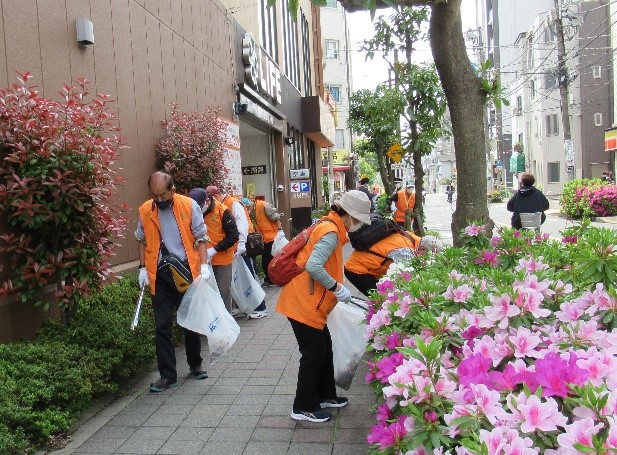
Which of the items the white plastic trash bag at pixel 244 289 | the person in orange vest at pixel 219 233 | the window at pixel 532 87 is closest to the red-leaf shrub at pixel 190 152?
the white plastic trash bag at pixel 244 289

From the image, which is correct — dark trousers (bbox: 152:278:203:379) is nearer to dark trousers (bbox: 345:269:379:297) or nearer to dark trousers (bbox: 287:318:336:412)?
dark trousers (bbox: 287:318:336:412)

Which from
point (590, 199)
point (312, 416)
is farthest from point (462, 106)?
point (590, 199)

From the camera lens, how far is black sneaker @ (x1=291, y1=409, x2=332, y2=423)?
4621mm

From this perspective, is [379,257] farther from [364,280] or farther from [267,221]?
[267,221]

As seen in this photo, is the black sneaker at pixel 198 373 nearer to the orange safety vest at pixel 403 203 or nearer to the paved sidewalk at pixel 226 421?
the paved sidewalk at pixel 226 421

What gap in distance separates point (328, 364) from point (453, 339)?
2.13 meters

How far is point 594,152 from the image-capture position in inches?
1736

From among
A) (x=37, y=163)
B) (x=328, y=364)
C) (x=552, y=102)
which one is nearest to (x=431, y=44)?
(x=328, y=364)

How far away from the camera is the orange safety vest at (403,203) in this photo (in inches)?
569

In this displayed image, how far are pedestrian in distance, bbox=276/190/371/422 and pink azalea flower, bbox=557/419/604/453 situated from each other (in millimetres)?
2602

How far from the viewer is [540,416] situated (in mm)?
1927

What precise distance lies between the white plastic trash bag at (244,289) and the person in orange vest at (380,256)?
2543 mm

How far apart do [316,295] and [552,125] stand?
162ft

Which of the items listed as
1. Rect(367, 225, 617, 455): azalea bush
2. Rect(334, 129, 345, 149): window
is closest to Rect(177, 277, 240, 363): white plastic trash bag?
Rect(367, 225, 617, 455): azalea bush
